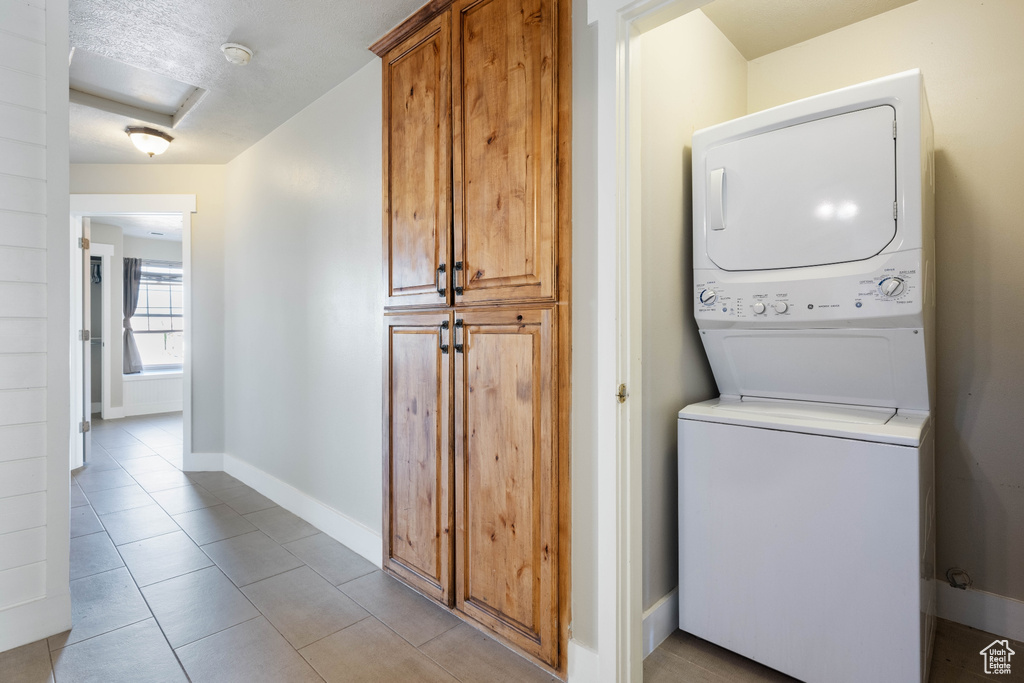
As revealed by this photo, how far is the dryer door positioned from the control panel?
48 millimetres

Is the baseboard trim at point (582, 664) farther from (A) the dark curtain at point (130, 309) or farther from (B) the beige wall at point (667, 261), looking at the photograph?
(A) the dark curtain at point (130, 309)

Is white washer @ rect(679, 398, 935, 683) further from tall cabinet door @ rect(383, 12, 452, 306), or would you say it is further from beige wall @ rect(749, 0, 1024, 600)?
tall cabinet door @ rect(383, 12, 452, 306)

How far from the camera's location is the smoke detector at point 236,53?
236cm

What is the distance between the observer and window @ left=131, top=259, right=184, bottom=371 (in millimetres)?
7102

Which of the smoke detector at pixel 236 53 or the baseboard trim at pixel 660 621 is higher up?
the smoke detector at pixel 236 53

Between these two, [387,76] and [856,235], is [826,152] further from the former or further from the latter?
[387,76]

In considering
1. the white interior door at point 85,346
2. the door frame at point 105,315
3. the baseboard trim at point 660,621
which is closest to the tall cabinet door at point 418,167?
the baseboard trim at point 660,621

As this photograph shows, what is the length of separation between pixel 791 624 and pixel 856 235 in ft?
4.02

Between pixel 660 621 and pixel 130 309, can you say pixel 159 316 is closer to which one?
pixel 130 309

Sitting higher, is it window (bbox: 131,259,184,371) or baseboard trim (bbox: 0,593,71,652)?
window (bbox: 131,259,184,371)

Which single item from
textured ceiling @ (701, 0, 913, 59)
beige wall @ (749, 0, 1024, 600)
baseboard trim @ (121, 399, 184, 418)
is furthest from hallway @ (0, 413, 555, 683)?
baseboard trim @ (121, 399, 184, 418)

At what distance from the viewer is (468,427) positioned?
1.95 m

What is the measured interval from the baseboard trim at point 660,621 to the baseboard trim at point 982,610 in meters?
1.03

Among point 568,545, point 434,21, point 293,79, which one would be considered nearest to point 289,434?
point 293,79
